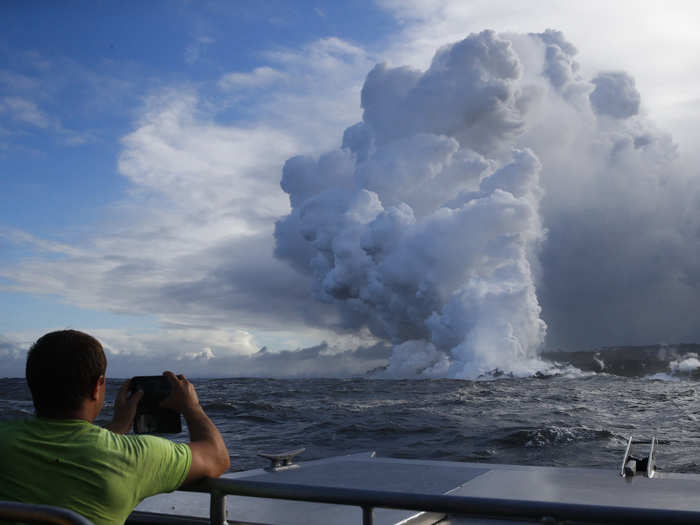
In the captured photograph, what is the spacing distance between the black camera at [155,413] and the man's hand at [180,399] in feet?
0.05

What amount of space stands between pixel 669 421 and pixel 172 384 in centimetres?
2375

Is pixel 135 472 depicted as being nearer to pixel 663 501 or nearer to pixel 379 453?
pixel 663 501

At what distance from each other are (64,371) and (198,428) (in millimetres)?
611

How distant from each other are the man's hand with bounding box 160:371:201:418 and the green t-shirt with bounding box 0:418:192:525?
28 centimetres

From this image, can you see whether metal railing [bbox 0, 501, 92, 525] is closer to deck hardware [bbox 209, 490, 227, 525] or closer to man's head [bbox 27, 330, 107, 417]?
man's head [bbox 27, 330, 107, 417]

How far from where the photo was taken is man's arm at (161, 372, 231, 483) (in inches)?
99.9

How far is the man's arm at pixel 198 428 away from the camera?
2.54 metres

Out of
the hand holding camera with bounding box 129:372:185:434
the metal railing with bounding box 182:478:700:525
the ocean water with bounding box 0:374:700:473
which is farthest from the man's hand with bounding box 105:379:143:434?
the ocean water with bounding box 0:374:700:473

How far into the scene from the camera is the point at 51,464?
7.29 ft

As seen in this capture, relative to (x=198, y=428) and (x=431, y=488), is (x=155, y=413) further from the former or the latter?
(x=431, y=488)

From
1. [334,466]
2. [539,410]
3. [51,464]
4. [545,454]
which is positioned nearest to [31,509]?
[51,464]

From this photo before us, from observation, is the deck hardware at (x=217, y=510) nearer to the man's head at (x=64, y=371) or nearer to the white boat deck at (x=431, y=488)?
the white boat deck at (x=431, y=488)

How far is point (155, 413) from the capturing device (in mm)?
2598

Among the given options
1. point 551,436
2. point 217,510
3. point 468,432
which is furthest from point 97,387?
point 468,432
